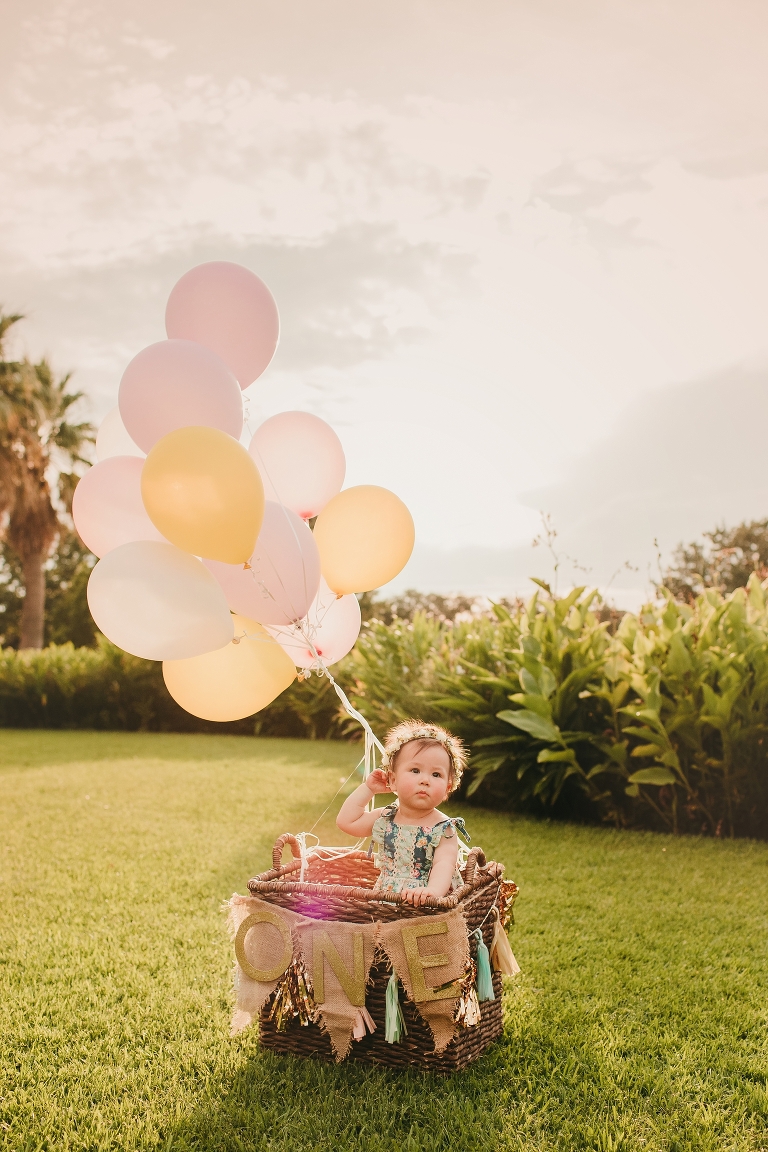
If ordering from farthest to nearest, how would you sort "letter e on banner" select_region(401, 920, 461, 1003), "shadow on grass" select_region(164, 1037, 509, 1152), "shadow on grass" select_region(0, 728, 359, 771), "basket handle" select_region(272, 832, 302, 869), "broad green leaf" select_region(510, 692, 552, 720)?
"shadow on grass" select_region(0, 728, 359, 771)
"broad green leaf" select_region(510, 692, 552, 720)
"basket handle" select_region(272, 832, 302, 869)
"letter e on banner" select_region(401, 920, 461, 1003)
"shadow on grass" select_region(164, 1037, 509, 1152)

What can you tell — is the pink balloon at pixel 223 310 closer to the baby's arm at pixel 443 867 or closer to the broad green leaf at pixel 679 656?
the baby's arm at pixel 443 867

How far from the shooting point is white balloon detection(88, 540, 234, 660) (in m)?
2.34

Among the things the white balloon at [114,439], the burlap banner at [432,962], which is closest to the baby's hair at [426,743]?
the burlap banner at [432,962]

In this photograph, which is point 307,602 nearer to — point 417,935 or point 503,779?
point 417,935

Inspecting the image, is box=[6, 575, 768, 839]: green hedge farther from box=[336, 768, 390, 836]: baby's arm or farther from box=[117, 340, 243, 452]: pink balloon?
box=[117, 340, 243, 452]: pink balloon

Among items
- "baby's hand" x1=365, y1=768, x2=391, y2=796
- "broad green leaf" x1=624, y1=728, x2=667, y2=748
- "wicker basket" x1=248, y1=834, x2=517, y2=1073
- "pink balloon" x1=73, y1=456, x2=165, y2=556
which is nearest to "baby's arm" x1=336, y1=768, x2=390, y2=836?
"baby's hand" x1=365, y1=768, x2=391, y2=796

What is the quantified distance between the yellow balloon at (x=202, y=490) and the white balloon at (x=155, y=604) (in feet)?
0.37

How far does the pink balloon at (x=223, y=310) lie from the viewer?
9.07ft

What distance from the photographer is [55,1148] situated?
1939mm

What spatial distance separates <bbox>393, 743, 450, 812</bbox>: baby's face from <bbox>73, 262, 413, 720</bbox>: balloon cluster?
1.62ft

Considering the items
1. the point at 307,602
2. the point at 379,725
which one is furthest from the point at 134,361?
the point at 379,725

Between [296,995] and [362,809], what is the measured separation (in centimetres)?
62

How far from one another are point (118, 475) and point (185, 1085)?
185 centimetres

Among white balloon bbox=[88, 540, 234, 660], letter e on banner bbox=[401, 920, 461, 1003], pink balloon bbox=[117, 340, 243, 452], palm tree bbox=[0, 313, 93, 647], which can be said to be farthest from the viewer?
palm tree bbox=[0, 313, 93, 647]
